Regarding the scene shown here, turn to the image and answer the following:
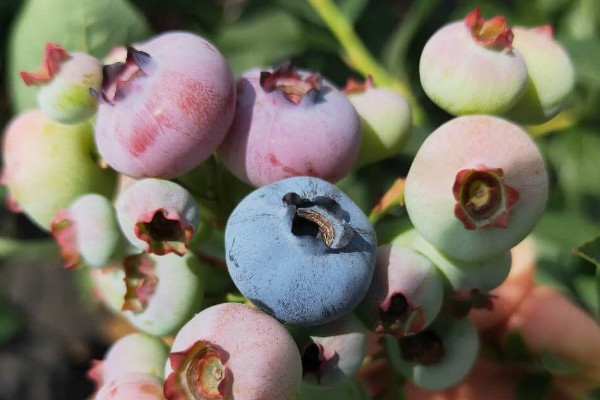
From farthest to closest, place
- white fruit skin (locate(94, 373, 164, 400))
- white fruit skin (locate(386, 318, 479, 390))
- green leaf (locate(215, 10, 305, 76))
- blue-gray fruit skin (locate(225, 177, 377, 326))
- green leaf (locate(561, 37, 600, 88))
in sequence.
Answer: green leaf (locate(215, 10, 305, 76))
green leaf (locate(561, 37, 600, 88))
white fruit skin (locate(386, 318, 479, 390))
white fruit skin (locate(94, 373, 164, 400))
blue-gray fruit skin (locate(225, 177, 377, 326))

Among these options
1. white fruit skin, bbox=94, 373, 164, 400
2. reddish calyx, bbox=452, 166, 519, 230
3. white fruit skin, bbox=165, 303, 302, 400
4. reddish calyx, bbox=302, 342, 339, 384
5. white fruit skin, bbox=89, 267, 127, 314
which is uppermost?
reddish calyx, bbox=452, 166, 519, 230

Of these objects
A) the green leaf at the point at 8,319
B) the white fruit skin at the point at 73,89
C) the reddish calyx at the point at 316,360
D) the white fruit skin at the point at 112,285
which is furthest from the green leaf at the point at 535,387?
the green leaf at the point at 8,319

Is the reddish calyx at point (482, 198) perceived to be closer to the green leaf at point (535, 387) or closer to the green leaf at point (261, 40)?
the green leaf at point (535, 387)

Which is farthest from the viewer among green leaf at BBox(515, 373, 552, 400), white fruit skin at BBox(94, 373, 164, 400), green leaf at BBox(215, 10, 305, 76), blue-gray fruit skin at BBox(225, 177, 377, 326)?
green leaf at BBox(215, 10, 305, 76)

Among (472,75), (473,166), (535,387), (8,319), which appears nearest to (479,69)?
(472,75)

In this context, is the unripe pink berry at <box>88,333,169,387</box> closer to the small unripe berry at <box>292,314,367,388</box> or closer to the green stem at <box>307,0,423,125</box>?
the small unripe berry at <box>292,314,367,388</box>

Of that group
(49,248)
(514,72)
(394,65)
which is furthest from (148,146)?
(394,65)

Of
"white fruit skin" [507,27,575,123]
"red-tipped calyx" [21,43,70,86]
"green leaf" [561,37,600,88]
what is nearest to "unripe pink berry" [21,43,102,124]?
"red-tipped calyx" [21,43,70,86]
